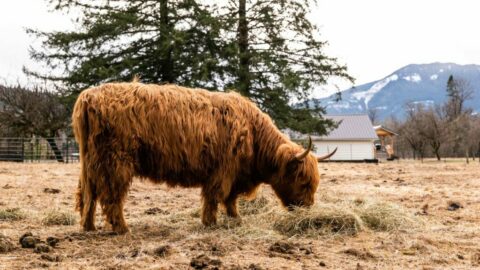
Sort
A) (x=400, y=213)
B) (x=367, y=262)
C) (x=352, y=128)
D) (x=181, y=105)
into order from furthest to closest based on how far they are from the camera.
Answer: (x=352, y=128) < (x=400, y=213) < (x=181, y=105) < (x=367, y=262)

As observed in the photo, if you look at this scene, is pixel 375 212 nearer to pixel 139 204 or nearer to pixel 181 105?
pixel 181 105

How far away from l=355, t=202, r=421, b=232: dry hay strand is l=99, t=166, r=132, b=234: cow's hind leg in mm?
2609

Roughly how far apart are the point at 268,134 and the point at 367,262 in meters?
2.64

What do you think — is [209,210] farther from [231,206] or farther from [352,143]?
[352,143]

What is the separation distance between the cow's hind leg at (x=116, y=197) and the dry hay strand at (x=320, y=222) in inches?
65.2

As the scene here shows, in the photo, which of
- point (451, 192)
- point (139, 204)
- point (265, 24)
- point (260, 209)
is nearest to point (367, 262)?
point (260, 209)

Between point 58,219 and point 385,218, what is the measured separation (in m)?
3.76

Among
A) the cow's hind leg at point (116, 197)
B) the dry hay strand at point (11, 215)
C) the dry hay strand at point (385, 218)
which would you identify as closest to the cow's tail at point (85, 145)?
the cow's hind leg at point (116, 197)

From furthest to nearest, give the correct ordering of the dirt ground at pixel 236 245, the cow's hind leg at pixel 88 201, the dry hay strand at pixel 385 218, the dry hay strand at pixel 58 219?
the dry hay strand at pixel 58 219 < the dry hay strand at pixel 385 218 < the cow's hind leg at pixel 88 201 < the dirt ground at pixel 236 245

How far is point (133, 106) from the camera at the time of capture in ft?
17.6

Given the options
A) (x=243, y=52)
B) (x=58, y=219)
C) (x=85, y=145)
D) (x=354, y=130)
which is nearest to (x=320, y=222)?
(x=85, y=145)

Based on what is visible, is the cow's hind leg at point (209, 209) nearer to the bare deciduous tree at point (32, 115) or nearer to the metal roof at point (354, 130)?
the bare deciduous tree at point (32, 115)

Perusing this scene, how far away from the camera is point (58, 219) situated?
6145 mm

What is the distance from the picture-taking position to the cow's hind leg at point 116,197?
208 inches
